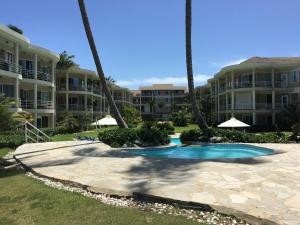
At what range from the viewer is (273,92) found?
1646 inches

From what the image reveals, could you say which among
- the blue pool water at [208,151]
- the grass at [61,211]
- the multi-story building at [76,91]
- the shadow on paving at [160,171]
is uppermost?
the multi-story building at [76,91]

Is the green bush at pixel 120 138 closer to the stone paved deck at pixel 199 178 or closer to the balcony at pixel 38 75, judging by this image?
the stone paved deck at pixel 199 178

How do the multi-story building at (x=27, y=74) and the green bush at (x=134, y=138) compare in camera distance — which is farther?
the multi-story building at (x=27, y=74)

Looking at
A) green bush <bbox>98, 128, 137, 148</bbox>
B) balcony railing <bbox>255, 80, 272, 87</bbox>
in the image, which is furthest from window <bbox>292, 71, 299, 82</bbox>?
green bush <bbox>98, 128, 137, 148</bbox>

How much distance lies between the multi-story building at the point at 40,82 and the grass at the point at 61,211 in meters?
8.24

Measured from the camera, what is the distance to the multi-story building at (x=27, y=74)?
27.4 m

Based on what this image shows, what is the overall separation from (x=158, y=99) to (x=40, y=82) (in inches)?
2522

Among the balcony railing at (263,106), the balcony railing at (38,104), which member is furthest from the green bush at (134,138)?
the balcony railing at (263,106)

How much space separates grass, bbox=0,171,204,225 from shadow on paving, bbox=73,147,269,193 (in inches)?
55.9

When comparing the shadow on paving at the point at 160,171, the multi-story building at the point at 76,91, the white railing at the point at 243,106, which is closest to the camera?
the shadow on paving at the point at 160,171

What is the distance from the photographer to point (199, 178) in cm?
955

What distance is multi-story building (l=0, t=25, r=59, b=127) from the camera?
89.9 ft

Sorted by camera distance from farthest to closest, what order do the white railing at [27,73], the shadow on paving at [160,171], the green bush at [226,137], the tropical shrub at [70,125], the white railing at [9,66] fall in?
the tropical shrub at [70,125], the white railing at [27,73], the white railing at [9,66], the green bush at [226,137], the shadow on paving at [160,171]

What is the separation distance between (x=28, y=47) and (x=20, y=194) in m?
25.2
